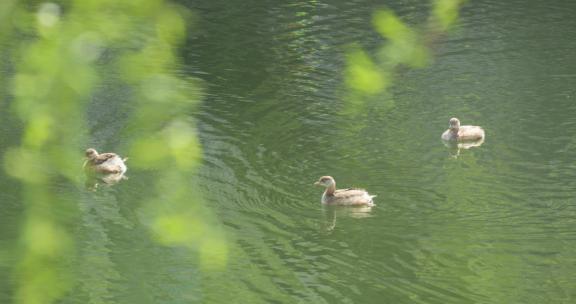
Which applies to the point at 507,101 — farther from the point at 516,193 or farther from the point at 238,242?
the point at 238,242

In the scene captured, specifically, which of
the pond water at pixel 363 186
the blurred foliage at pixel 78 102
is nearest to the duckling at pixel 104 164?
the pond water at pixel 363 186

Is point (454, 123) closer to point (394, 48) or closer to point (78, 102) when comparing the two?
point (394, 48)

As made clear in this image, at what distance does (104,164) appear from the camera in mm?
12273

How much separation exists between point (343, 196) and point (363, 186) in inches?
27.8

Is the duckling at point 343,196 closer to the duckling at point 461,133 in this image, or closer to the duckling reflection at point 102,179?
the duckling at point 461,133

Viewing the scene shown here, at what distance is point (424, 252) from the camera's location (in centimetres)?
1016

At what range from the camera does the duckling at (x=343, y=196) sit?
446 inches

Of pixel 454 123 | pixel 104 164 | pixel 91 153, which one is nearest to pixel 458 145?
pixel 454 123

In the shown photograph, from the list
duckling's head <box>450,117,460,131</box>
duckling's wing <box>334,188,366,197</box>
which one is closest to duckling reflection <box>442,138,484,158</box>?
duckling's head <box>450,117,460,131</box>

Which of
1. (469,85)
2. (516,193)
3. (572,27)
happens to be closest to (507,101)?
(469,85)

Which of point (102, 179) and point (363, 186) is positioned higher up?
point (363, 186)

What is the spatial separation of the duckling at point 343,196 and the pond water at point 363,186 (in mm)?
117

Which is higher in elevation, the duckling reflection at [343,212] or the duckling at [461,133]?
the duckling at [461,133]

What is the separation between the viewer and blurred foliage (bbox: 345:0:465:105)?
2809mm
